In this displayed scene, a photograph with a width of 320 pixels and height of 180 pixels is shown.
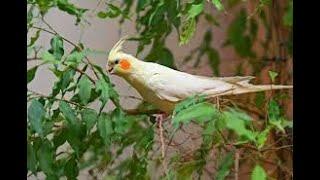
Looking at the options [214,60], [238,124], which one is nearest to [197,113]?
[238,124]

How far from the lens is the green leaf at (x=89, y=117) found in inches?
29.1

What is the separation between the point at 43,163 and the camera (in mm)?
713

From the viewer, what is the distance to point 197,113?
24.5 inches

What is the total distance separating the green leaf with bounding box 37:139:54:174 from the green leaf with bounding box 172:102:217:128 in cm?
20

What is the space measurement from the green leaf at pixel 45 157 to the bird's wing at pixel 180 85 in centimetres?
19

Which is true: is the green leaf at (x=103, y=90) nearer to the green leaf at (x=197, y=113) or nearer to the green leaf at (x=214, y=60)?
the green leaf at (x=197, y=113)

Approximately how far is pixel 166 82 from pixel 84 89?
142 millimetres

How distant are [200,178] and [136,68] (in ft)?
0.69

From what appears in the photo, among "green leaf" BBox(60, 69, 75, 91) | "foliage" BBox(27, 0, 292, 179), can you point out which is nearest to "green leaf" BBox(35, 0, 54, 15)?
"foliage" BBox(27, 0, 292, 179)

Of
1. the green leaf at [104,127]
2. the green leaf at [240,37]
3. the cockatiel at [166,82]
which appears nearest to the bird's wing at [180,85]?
the cockatiel at [166,82]

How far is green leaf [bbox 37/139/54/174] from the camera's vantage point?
2.34ft

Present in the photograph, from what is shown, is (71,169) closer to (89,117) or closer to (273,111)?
(89,117)

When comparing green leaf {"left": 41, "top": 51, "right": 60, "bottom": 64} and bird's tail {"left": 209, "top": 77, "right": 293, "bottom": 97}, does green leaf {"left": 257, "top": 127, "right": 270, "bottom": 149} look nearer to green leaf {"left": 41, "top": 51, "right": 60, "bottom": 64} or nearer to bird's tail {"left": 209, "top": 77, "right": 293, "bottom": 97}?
bird's tail {"left": 209, "top": 77, "right": 293, "bottom": 97}
